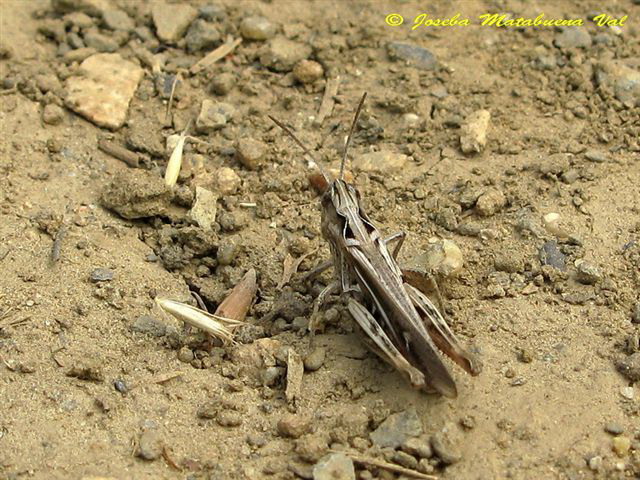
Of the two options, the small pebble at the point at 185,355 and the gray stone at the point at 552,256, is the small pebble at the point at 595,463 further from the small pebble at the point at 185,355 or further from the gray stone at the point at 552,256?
the small pebble at the point at 185,355

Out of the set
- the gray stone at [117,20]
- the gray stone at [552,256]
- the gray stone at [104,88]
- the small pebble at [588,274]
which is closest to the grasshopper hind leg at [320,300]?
the gray stone at [552,256]

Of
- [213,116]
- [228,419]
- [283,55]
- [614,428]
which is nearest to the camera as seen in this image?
[614,428]

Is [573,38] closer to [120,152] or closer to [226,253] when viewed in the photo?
[226,253]

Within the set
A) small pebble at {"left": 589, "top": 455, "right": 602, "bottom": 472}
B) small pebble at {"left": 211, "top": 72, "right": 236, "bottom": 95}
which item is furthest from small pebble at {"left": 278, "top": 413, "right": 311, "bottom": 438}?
small pebble at {"left": 211, "top": 72, "right": 236, "bottom": 95}

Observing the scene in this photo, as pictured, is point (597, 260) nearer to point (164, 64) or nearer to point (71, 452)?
point (71, 452)

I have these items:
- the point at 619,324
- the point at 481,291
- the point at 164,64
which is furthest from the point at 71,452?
the point at 164,64

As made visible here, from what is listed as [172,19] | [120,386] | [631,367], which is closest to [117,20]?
[172,19]
